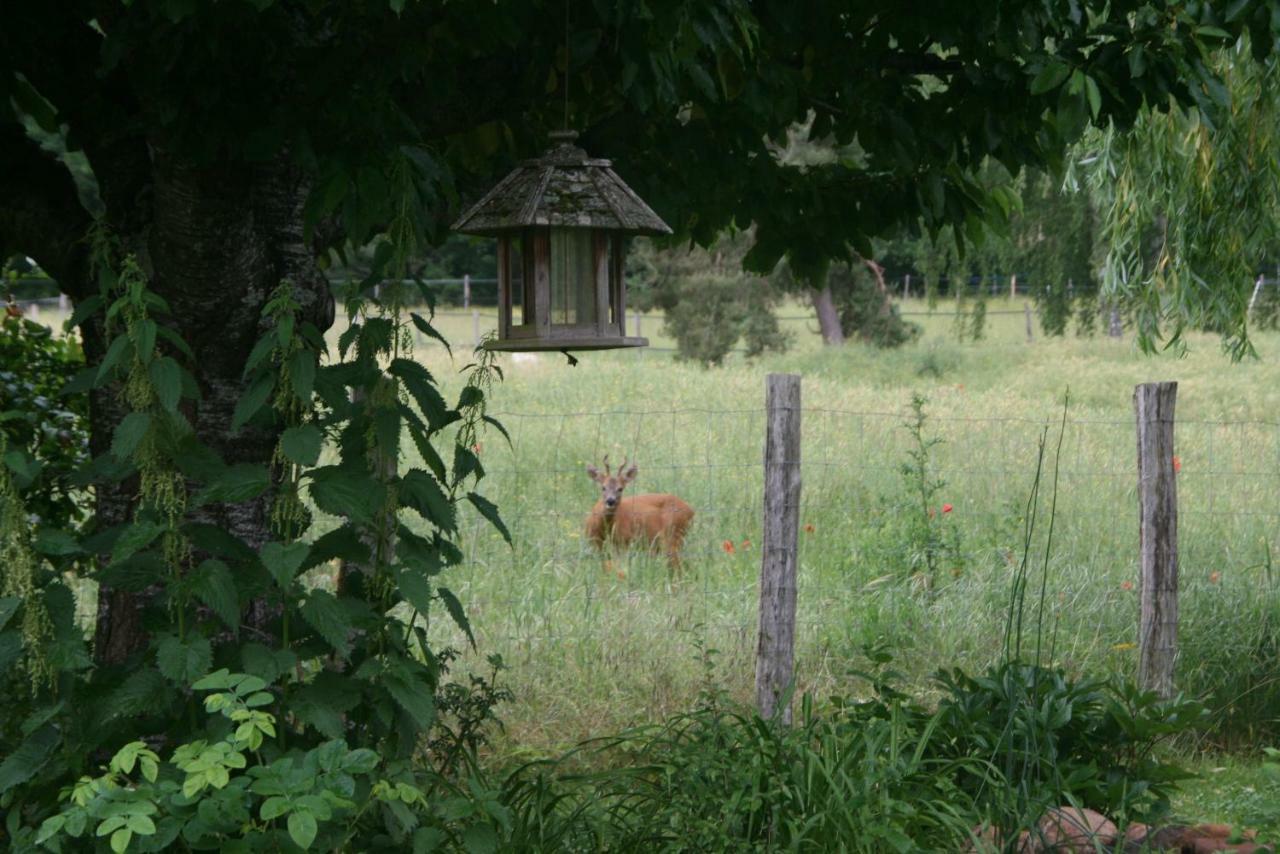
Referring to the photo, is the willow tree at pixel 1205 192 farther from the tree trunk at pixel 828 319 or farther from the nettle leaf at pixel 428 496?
the tree trunk at pixel 828 319

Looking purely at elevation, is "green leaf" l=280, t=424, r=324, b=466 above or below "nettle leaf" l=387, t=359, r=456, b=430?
below

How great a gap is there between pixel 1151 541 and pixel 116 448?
5.37 metres

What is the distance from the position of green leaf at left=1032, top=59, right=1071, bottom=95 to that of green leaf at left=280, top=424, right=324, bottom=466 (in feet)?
6.72

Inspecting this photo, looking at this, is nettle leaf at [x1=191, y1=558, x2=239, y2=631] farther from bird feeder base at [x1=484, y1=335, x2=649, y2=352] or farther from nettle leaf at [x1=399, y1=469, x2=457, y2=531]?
bird feeder base at [x1=484, y1=335, x2=649, y2=352]

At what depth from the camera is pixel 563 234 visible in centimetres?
357

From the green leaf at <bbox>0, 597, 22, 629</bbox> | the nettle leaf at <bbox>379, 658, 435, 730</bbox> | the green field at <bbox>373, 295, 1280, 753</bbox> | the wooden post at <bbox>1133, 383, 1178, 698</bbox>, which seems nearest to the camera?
the green leaf at <bbox>0, 597, 22, 629</bbox>

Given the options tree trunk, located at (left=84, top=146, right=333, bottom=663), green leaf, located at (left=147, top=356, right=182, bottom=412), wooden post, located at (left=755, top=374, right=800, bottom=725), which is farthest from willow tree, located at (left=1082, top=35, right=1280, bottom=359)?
green leaf, located at (left=147, top=356, right=182, bottom=412)

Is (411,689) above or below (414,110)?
below

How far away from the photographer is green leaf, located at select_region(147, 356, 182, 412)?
10.5ft

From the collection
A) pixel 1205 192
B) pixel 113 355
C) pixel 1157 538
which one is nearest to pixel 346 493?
pixel 113 355

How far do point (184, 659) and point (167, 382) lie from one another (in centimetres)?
63

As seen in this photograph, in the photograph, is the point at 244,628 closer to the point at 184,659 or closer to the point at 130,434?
the point at 184,659

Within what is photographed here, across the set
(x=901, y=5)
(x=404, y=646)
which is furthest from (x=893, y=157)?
(x=404, y=646)

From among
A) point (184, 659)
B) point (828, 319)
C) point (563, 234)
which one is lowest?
point (828, 319)
